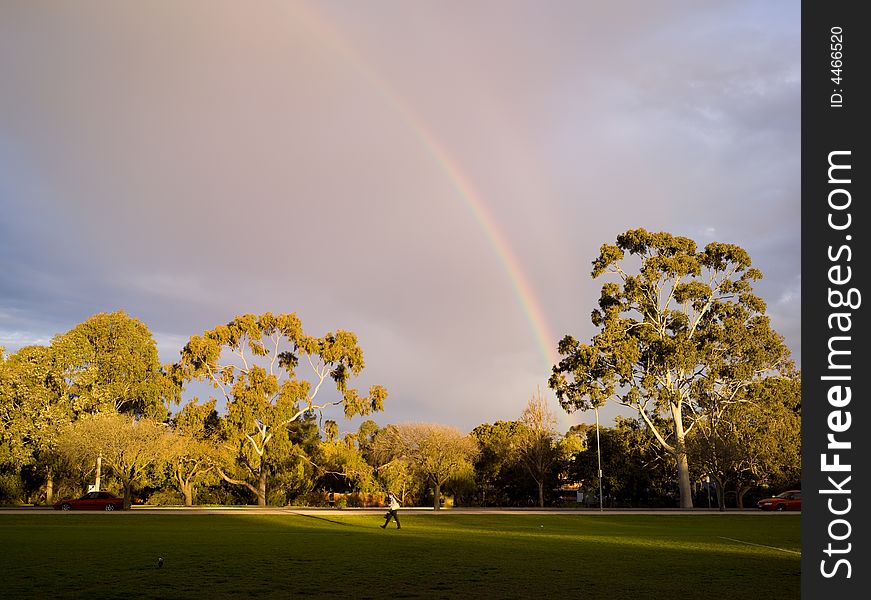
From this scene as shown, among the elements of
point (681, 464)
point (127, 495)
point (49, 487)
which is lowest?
point (49, 487)

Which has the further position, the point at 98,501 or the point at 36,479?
the point at 36,479

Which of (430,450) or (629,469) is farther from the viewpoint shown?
(629,469)

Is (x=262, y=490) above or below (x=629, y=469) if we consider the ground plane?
below

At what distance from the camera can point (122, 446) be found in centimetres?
5369

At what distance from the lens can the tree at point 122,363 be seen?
69438mm

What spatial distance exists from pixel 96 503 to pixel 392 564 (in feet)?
139

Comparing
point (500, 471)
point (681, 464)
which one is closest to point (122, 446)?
point (500, 471)

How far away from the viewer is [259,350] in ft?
229

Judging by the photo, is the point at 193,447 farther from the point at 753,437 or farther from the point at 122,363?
the point at 753,437

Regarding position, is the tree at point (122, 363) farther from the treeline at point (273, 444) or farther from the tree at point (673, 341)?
the tree at point (673, 341)
